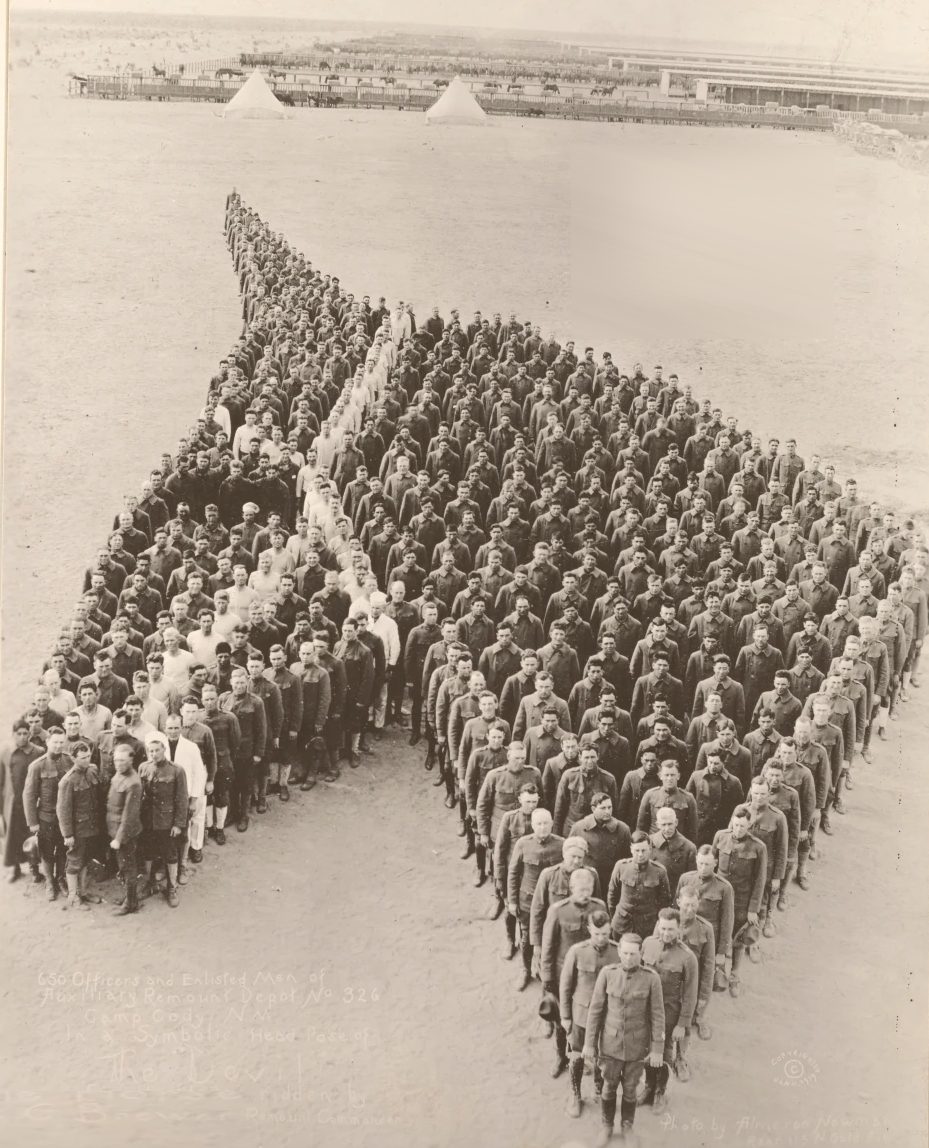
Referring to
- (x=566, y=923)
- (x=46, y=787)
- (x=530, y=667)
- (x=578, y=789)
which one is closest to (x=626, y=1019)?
(x=566, y=923)

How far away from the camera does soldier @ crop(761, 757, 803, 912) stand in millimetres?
7637

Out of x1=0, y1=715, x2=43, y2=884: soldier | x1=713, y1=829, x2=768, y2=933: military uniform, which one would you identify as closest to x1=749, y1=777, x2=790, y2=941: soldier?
x1=713, y1=829, x2=768, y2=933: military uniform

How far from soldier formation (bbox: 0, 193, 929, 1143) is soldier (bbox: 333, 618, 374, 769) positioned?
0.02 metres

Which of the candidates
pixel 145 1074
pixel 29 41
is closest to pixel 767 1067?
pixel 145 1074

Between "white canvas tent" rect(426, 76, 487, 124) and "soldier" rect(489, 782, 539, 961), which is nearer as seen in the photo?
"soldier" rect(489, 782, 539, 961)

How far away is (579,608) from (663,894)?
3.44 meters

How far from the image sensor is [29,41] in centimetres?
924

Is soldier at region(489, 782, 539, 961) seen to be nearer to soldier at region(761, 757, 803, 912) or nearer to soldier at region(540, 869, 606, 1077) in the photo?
soldier at region(540, 869, 606, 1077)

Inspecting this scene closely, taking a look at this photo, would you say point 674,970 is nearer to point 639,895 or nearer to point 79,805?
point 639,895

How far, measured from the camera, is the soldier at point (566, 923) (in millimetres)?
6504

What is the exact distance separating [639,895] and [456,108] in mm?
12089

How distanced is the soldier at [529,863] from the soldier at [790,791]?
1400 millimetres

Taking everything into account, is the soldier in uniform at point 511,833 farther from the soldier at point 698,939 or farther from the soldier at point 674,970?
the soldier at point 674,970

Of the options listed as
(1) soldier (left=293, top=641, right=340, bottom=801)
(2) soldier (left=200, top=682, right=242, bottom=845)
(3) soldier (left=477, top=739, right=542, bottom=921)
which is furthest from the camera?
(1) soldier (left=293, top=641, right=340, bottom=801)
